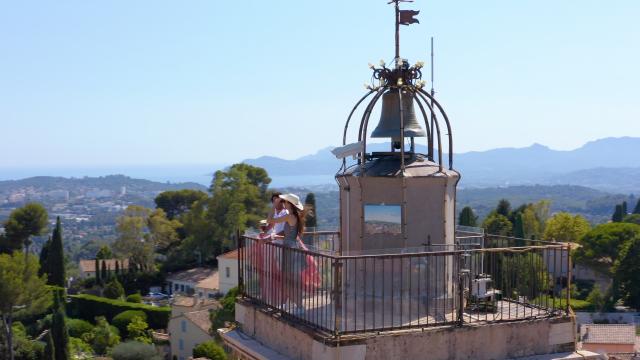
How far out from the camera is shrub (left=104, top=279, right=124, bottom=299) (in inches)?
2111

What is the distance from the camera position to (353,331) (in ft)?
27.0

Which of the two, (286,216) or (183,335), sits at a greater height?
(286,216)

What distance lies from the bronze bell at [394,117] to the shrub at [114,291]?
156 ft

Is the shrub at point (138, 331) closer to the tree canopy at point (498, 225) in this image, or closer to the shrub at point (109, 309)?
the shrub at point (109, 309)

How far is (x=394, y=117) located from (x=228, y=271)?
4243 centimetres

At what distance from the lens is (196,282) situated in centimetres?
5703

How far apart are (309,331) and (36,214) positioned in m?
54.1

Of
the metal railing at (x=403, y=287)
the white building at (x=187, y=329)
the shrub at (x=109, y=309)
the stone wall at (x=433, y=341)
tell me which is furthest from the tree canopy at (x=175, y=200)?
the stone wall at (x=433, y=341)

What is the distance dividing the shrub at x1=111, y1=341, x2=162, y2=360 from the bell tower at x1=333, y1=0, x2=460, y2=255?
31.1m

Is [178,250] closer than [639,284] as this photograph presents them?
No

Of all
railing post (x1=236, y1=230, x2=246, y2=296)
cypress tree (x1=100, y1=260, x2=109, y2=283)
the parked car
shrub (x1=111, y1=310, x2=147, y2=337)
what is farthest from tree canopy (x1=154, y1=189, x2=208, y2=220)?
railing post (x1=236, y1=230, x2=246, y2=296)

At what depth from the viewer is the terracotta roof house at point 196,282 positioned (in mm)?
54156

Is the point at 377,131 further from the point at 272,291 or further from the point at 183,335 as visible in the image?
the point at 183,335

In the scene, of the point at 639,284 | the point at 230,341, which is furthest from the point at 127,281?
the point at 230,341
